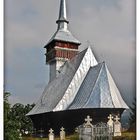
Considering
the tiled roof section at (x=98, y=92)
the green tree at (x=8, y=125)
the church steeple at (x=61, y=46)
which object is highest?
the church steeple at (x=61, y=46)

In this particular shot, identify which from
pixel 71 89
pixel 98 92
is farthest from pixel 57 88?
pixel 98 92

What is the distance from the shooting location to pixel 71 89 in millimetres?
2027

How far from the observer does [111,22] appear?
81.1 inches

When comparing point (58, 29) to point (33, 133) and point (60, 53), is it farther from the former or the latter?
point (33, 133)

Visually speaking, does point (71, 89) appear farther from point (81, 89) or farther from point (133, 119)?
point (133, 119)

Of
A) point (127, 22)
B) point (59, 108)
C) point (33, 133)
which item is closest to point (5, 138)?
point (33, 133)

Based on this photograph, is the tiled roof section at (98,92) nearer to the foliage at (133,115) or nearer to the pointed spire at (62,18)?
the foliage at (133,115)

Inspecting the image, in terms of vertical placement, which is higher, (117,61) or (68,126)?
(117,61)

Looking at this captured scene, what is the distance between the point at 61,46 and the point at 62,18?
0.13 meters

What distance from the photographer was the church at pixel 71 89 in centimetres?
200

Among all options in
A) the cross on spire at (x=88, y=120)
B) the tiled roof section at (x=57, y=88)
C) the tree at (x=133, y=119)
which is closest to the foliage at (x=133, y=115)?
the tree at (x=133, y=119)

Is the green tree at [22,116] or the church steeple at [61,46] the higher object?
the church steeple at [61,46]

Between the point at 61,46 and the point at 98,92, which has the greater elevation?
the point at 61,46

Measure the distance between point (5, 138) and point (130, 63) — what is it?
2.16 feet
